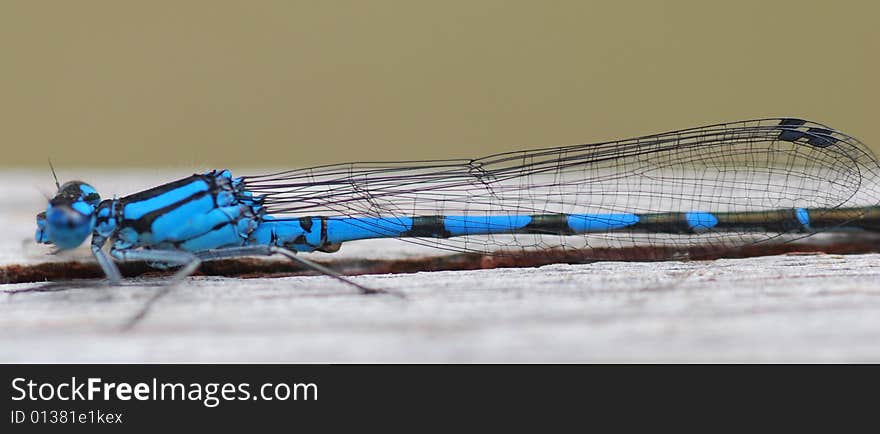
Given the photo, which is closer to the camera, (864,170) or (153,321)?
(153,321)

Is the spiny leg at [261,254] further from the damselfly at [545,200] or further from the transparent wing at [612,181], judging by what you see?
the transparent wing at [612,181]

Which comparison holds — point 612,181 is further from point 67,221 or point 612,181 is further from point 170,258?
point 67,221

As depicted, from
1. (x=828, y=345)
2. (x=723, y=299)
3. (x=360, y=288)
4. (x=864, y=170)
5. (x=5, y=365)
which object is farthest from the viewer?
(x=864, y=170)

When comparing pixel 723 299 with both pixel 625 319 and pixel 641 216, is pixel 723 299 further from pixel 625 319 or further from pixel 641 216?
pixel 641 216

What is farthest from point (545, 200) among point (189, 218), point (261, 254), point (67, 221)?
point (67, 221)

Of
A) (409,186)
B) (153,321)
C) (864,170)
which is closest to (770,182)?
(864,170)

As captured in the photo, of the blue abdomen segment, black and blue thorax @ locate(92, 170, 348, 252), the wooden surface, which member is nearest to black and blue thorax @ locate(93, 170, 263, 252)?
black and blue thorax @ locate(92, 170, 348, 252)

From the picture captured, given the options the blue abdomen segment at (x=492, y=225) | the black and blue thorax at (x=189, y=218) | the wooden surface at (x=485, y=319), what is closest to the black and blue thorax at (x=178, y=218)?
the black and blue thorax at (x=189, y=218)
